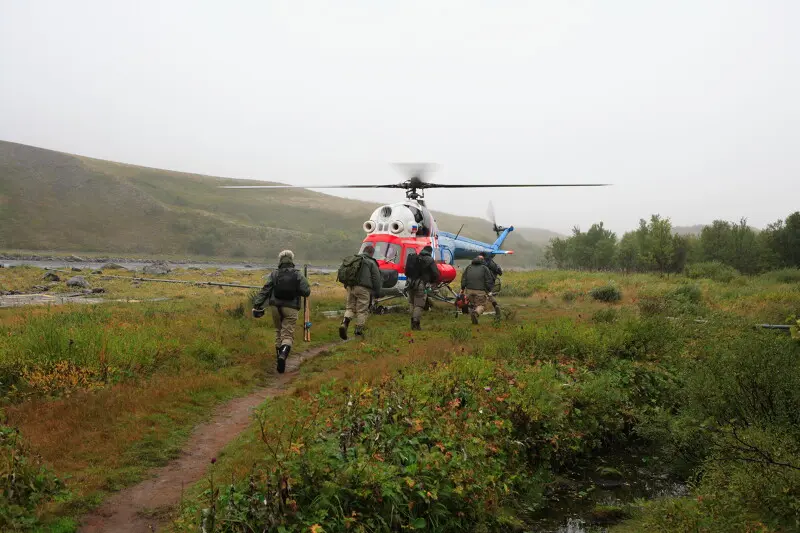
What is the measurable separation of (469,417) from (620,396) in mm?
3915

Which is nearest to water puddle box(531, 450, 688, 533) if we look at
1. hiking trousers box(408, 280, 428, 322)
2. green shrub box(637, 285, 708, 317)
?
green shrub box(637, 285, 708, 317)

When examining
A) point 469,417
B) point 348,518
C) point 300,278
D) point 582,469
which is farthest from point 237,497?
point 300,278

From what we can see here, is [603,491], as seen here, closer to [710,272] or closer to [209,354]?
[209,354]

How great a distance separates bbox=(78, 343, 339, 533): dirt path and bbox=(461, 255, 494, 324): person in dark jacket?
8406 millimetres

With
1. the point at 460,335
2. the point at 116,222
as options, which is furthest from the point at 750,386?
the point at 116,222

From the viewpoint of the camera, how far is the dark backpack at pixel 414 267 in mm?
15219

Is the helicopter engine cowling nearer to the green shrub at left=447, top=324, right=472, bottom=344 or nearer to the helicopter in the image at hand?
the helicopter

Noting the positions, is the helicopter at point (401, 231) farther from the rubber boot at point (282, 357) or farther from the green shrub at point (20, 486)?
the green shrub at point (20, 486)

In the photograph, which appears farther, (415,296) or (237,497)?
(415,296)

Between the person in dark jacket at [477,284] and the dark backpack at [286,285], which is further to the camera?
the person in dark jacket at [477,284]

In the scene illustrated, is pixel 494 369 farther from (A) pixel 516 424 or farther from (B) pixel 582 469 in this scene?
(B) pixel 582 469

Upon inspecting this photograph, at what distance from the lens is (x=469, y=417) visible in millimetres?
6848

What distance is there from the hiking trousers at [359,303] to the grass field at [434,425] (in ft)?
3.74

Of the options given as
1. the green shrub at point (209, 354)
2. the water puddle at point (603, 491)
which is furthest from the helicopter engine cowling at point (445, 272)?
the water puddle at point (603, 491)
